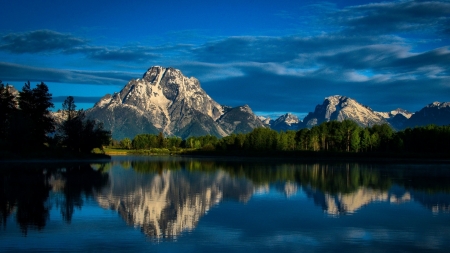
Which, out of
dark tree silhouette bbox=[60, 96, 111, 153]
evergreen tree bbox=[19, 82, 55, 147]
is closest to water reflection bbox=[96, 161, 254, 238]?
evergreen tree bbox=[19, 82, 55, 147]

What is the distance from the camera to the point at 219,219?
84.3ft

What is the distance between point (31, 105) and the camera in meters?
93.0

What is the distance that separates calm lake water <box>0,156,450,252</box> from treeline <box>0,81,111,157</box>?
3880cm

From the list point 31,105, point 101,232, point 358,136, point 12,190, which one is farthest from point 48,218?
point 358,136

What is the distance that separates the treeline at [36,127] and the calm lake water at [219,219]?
127 ft

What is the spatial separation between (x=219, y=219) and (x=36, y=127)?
73007mm

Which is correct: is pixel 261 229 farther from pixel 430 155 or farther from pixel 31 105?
pixel 430 155

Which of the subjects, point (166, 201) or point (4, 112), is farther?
point (4, 112)

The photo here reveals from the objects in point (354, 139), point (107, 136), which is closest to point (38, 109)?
point (107, 136)

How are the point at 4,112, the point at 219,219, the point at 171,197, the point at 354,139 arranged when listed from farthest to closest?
the point at 354,139 → the point at 4,112 → the point at 171,197 → the point at 219,219

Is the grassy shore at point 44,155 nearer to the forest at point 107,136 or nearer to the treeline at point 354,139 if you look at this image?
the forest at point 107,136

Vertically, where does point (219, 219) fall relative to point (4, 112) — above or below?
below

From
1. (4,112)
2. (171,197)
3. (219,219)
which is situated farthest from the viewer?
(4,112)

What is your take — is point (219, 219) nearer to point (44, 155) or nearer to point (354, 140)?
point (44, 155)
